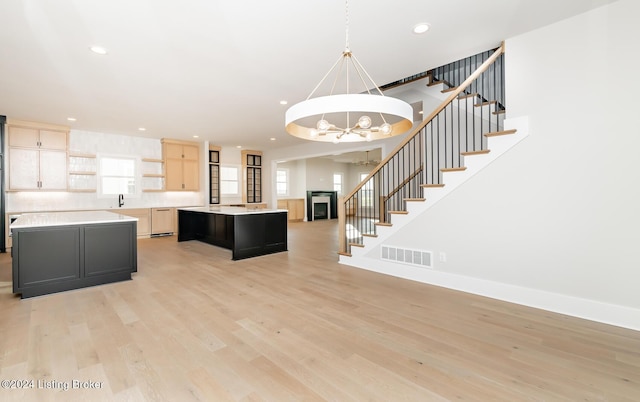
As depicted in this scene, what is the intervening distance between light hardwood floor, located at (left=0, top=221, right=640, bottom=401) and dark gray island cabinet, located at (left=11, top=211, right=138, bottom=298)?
234 mm

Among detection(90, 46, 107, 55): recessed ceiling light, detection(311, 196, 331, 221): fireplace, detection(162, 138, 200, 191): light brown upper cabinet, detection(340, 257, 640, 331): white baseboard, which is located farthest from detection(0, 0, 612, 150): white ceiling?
detection(311, 196, 331, 221): fireplace

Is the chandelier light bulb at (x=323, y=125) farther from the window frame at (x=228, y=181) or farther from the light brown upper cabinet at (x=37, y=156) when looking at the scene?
the window frame at (x=228, y=181)

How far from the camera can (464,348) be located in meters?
2.19

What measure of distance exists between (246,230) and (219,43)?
3188mm

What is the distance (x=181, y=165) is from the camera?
845 cm

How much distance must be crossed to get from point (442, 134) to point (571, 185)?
7.72 ft

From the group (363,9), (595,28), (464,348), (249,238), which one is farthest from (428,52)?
(249,238)

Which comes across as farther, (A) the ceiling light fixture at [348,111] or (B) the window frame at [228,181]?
(B) the window frame at [228,181]

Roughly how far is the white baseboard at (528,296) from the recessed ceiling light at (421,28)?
2.84m

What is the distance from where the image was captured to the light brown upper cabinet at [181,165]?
8.20 m

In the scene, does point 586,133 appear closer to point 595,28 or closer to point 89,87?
point 595,28

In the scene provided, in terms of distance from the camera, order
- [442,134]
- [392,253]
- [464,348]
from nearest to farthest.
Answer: [464,348]
[392,253]
[442,134]

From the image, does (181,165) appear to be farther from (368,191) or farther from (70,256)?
(368,191)

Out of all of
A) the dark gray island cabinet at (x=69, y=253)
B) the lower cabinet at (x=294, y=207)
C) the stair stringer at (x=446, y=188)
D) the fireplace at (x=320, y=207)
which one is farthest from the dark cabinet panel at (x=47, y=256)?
the fireplace at (x=320, y=207)
